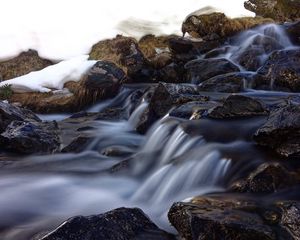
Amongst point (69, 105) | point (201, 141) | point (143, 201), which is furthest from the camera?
point (69, 105)

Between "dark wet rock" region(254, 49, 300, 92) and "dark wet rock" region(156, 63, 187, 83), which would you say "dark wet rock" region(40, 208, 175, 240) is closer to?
"dark wet rock" region(254, 49, 300, 92)

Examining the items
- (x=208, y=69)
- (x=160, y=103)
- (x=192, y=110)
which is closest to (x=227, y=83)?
(x=208, y=69)

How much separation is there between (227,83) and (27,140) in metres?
4.80

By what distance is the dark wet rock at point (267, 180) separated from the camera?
4.43 m

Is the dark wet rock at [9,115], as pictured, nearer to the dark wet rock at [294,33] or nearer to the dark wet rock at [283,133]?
the dark wet rock at [283,133]

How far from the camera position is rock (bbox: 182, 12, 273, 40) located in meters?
15.4

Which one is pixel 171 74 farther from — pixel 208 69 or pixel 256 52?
pixel 256 52

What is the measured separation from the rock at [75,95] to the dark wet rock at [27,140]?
2595 millimetres

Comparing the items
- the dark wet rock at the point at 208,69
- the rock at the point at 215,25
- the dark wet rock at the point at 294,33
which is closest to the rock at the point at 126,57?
the dark wet rock at the point at 208,69

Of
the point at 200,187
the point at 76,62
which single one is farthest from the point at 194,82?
the point at 200,187

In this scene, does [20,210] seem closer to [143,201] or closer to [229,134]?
[143,201]

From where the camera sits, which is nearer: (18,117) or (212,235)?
(212,235)

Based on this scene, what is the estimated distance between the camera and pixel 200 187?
204 inches

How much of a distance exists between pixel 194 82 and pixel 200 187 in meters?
6.50
